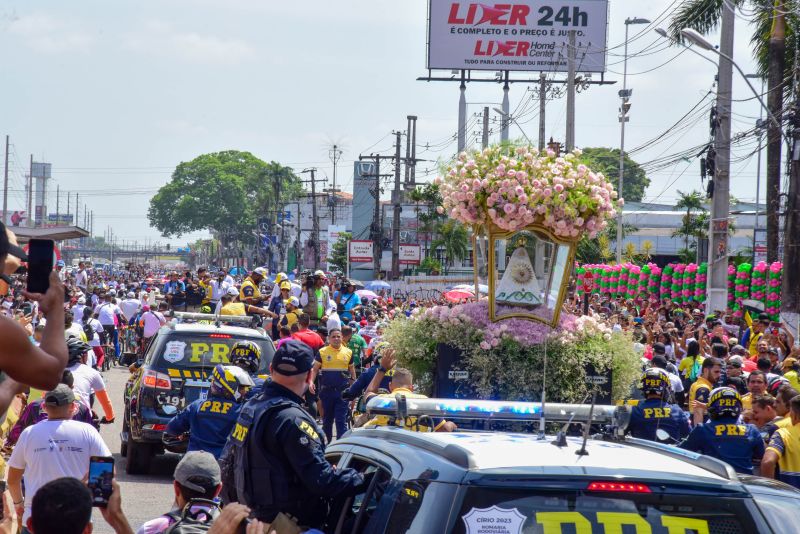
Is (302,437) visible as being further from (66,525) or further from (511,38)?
(511,38)

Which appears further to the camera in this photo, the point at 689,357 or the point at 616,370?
the point at 689,357

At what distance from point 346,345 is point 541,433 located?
12.6 metres

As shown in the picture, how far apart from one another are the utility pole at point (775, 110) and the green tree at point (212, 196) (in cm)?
12926

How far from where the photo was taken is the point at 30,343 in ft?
12.1

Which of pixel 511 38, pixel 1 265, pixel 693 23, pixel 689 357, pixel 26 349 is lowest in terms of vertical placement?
pixel 689 357

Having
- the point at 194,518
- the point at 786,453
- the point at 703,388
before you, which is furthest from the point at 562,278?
the point at 194,518

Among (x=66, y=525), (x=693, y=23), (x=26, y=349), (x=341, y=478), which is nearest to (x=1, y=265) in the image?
(x=26, y=349)

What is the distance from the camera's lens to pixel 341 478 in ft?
17.1

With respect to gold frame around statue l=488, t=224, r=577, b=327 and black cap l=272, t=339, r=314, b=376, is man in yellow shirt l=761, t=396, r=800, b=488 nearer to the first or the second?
gold frame around statue l=488, t=224, r=577, b=327

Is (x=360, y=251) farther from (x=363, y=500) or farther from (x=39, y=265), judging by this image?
(x=39, y=265)

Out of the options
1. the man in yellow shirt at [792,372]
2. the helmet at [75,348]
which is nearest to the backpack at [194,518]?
the helmet at [75,348]

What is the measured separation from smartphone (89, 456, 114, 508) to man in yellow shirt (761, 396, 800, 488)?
5.22 m

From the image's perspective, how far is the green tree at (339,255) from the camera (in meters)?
93.1

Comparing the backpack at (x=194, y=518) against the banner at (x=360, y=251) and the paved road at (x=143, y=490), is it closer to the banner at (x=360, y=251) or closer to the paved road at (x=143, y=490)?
the paved road at (x=143, y=490)
